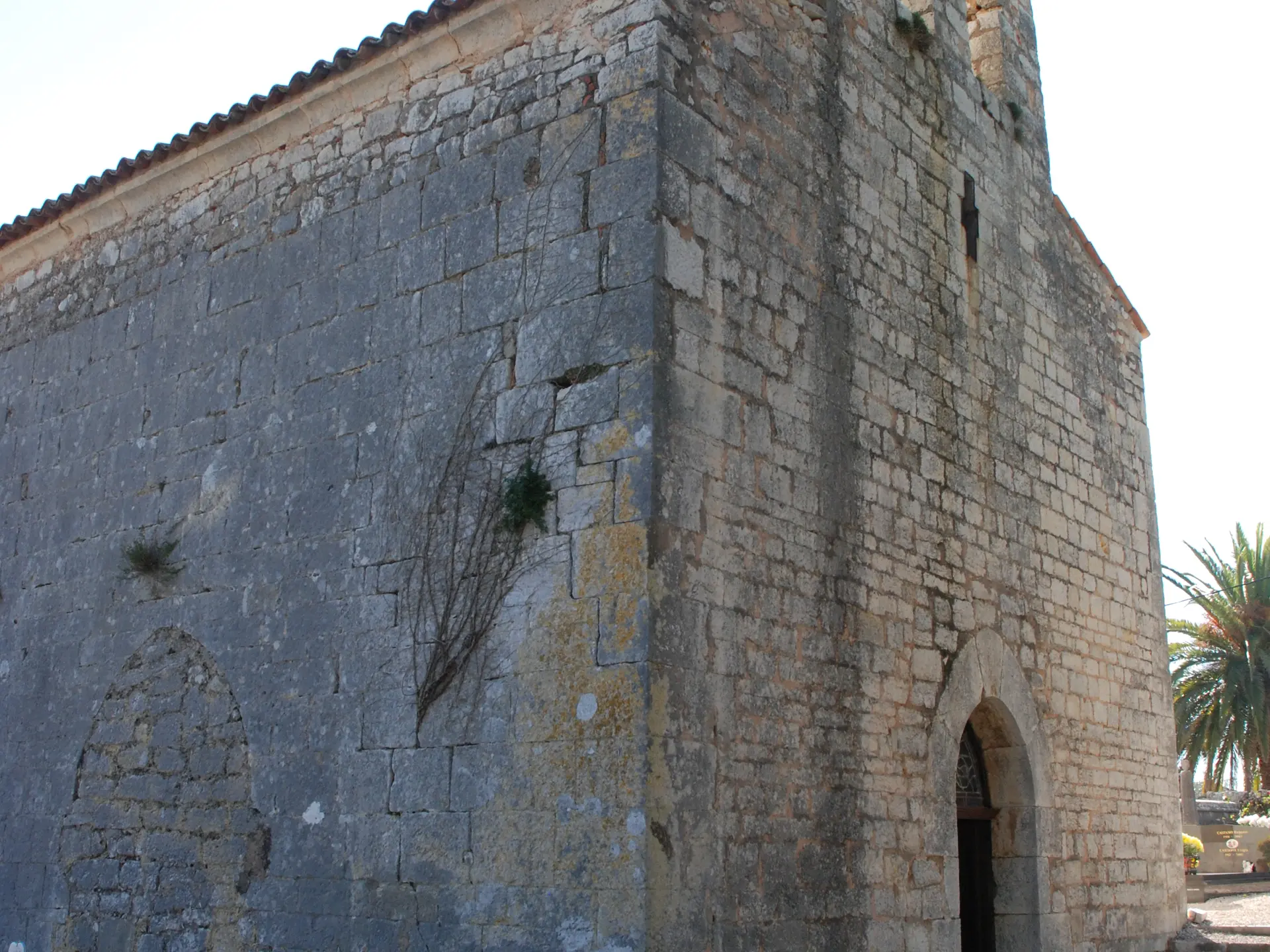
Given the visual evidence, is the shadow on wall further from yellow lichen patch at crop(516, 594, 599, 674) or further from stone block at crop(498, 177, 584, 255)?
stone block at crop(498, 177, 584, 255)

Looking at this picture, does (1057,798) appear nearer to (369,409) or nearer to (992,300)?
(992,300)

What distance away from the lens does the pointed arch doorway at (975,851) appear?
6840 millimetres

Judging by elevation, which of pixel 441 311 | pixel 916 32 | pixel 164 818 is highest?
pixel 916 32

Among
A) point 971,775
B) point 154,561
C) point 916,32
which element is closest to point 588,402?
point 154,561

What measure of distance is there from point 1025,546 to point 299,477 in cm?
402

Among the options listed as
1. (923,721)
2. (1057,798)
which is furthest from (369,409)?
(1057,798)

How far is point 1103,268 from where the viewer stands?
29.4 feet

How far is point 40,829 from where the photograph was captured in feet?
22.6

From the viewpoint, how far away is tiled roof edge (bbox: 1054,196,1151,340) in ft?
28.1

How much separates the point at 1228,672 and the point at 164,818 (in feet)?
55.9

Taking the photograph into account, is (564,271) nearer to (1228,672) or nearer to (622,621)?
(622,621)

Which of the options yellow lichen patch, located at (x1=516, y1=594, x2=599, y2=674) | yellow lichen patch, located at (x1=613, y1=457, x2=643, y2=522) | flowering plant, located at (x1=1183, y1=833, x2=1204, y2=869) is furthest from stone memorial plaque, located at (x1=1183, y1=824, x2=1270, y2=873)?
yellow lichen patch, located at (x1=613, y1=457, x2=643, y2=522)

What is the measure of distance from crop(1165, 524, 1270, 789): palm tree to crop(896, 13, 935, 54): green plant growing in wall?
1369 cm

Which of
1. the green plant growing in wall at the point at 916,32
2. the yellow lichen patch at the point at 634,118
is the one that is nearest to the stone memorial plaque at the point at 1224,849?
the green plant growing in wall at the point at 916,32
